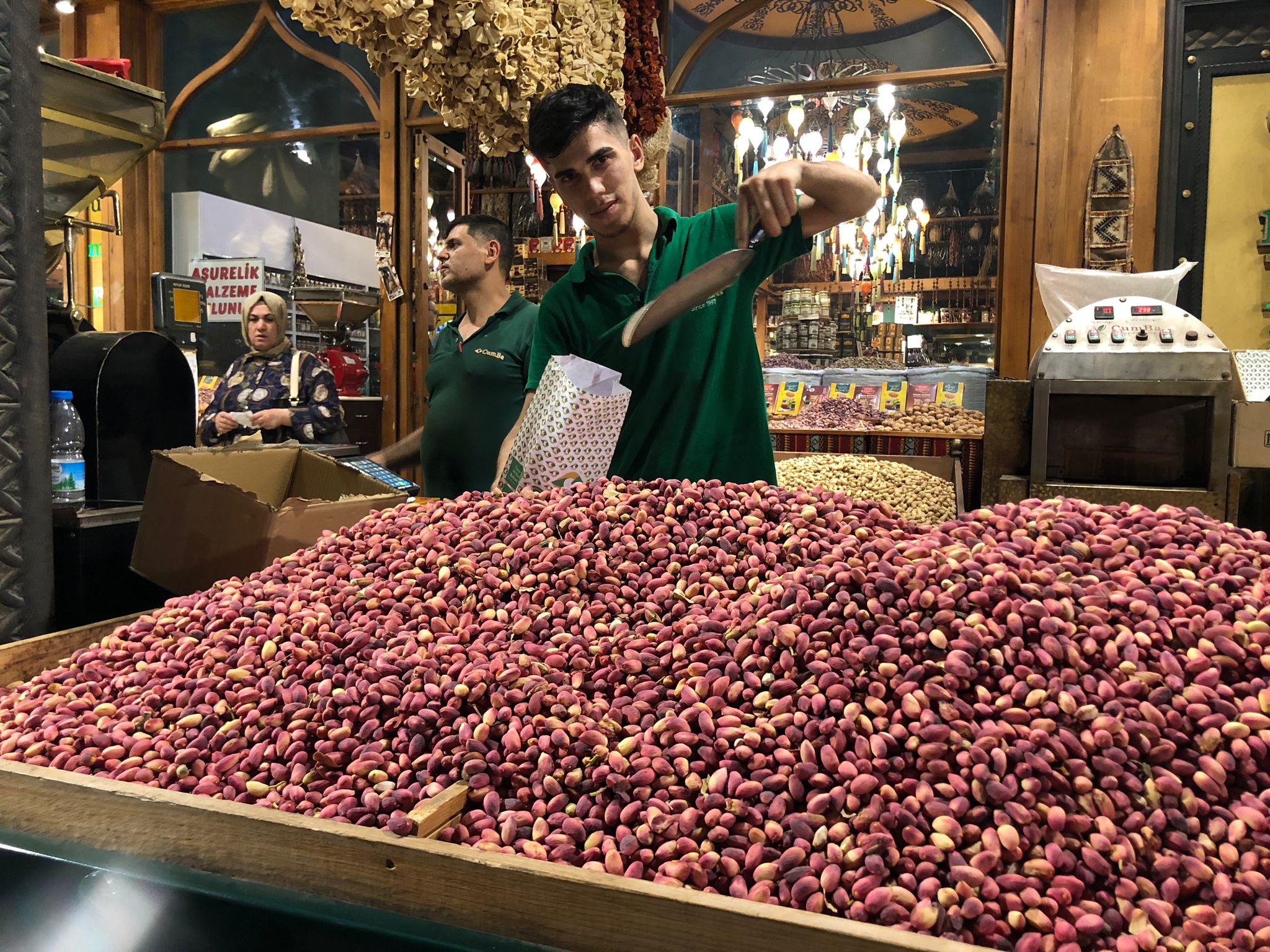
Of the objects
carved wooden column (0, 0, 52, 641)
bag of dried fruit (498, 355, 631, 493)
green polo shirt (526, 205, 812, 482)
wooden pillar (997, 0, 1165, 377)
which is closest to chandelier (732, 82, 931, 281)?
wooden pillar (997, 0, 1165, 377)

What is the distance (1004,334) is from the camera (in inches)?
162

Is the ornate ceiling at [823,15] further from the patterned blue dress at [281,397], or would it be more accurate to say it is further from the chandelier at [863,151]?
the patterned blue dress at [281,397]

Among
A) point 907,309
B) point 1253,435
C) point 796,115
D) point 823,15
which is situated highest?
point 823,15

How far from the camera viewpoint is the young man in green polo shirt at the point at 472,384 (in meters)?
2.56

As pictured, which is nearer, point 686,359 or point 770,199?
point 770,199

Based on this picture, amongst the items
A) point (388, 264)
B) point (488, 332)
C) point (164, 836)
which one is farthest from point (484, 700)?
point (388, 264)

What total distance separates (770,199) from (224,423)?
8.07 feet

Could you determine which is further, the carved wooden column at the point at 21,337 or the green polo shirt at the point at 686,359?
the green polo shirt at the point at 686,359

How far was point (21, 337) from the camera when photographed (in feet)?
4.00

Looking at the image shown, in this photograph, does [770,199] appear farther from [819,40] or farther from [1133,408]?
[819,40]

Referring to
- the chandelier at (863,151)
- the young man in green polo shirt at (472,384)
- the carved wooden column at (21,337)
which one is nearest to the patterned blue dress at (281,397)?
the young man in green polo shirt at (472,384)

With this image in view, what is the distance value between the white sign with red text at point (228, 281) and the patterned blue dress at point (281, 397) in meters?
2.20

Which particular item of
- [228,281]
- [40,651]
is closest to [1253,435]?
[40,651]

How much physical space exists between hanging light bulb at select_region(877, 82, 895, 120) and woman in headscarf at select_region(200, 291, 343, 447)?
2.88 meters
